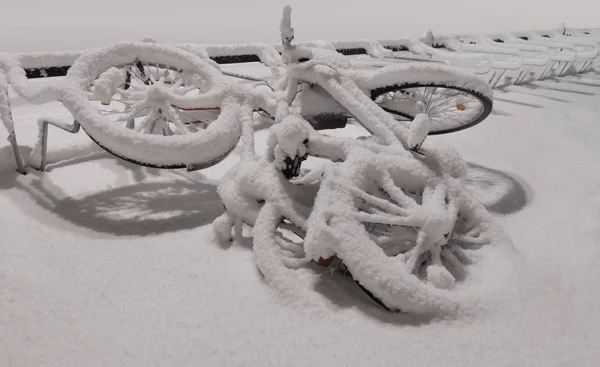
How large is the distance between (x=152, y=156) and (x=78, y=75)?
0.67 m

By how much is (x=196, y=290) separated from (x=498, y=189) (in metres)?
2.24

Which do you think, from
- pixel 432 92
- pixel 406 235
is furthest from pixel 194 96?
pixel 432 92

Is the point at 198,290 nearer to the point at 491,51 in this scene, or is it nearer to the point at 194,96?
the point at 194,96

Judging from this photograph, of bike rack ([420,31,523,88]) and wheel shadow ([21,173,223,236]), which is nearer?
wheel shadow ([21,173,223,236])

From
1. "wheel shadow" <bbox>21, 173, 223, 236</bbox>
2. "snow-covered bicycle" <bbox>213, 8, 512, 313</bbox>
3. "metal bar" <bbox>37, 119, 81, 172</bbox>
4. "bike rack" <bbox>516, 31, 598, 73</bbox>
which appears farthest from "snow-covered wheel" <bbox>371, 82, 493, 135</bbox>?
"bike rack" <bbox>516, 31, 598, 73</bbox>

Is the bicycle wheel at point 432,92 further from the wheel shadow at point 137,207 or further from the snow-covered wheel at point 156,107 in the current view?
the wheel shadow at point 137,207

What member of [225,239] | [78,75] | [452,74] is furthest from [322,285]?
[78,75]

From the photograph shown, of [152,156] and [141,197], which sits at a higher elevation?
[152,156]

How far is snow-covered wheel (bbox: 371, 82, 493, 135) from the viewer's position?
3.10 m

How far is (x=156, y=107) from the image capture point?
8.71 ft

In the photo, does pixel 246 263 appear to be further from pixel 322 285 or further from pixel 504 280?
pixel 504 280

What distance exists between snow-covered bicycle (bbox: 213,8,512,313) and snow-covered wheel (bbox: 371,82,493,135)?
0.72 m

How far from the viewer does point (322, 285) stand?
6.37 feet

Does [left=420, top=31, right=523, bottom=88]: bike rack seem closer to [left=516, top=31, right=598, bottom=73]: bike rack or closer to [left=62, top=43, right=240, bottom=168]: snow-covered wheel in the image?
[left=516, top=31, right=598, bottom=73]: bike rack
